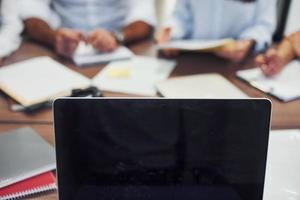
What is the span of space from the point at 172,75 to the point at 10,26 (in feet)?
2.35

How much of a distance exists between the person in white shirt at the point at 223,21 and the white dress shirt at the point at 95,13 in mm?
137

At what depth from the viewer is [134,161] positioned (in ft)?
2.21

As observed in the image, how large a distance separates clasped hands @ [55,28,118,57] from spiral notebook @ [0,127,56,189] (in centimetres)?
50

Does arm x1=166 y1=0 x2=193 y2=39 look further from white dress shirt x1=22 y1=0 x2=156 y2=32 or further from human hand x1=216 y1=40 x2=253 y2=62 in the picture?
human hand x1=216 y1=40 x2=253 y2=62

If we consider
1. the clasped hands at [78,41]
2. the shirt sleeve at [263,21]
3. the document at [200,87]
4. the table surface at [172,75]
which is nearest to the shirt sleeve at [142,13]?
the table surface at [172,75]

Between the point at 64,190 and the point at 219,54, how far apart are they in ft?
2.81

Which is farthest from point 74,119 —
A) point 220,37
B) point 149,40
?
point 220,37

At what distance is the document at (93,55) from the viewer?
1.35m

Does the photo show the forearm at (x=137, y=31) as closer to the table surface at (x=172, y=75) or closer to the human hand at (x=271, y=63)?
the table surface at (x=172, y=75)

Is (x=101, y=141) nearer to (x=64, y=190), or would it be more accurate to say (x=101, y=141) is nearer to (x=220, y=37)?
(x=64, y=190)

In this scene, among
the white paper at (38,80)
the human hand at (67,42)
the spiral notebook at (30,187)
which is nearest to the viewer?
the spiral notebook at (30,187)

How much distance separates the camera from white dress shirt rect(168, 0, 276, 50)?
1.56m

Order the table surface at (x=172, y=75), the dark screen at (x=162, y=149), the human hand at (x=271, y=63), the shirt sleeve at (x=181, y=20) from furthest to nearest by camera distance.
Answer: the shirt sleeve at (x=181, y=20) < the human hand at (x=271, y=63) < the table surface at (x=172, y=75) < the dark screen at (x=162, y=149)

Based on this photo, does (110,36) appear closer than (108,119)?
No
